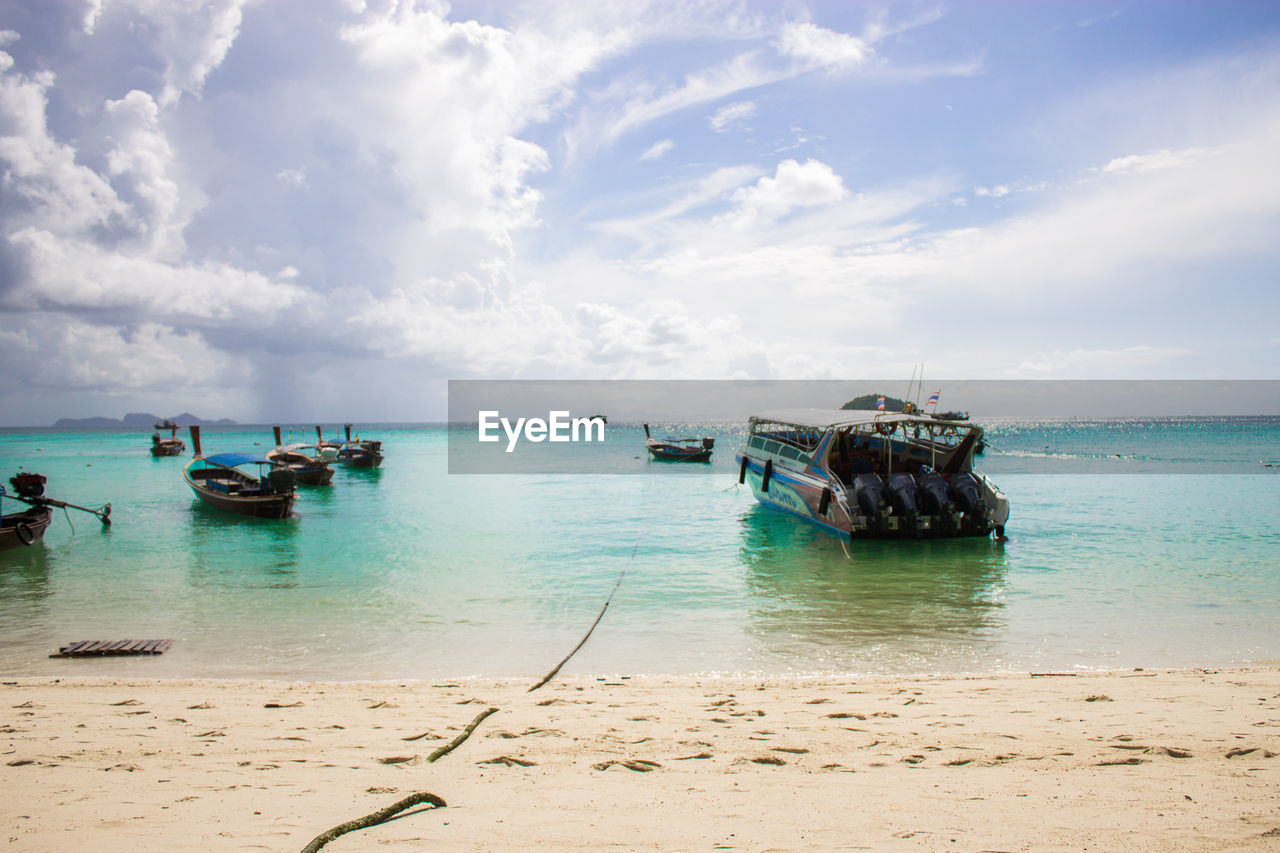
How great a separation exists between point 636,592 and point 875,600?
501cm

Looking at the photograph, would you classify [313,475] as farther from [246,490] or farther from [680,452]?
[680,452]

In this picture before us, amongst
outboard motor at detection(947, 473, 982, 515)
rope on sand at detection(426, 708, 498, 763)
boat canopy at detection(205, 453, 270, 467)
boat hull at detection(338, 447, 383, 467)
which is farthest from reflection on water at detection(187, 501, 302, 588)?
boat hull at detection(338, 447, 383, 467)

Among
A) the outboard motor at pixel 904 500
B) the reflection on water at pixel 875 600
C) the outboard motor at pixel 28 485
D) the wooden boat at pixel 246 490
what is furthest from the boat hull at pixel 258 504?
the outboard motor at pixel 904 500

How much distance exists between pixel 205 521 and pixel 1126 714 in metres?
28.7

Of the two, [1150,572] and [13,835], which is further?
[1150,572]

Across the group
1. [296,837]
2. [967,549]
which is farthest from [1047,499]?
[296,837]

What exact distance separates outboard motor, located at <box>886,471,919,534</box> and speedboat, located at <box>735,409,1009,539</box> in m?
0.03

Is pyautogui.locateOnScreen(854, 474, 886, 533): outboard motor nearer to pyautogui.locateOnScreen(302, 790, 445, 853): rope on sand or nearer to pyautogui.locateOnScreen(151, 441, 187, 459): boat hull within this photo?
pyautogui.locateOnScreen(302, 790, 445, 853): rope on sand

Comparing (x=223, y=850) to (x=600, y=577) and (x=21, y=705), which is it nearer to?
(x=21, y=705)

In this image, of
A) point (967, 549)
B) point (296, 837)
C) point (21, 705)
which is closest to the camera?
point (296, 837)

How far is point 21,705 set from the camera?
717cm

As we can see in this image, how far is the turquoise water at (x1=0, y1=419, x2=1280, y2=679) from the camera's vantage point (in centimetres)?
962

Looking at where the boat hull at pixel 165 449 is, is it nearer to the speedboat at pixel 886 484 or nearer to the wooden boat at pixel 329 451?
the wooden boat at pixel 329 451

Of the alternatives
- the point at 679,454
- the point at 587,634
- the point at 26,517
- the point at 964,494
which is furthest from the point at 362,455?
the point at 587,634
